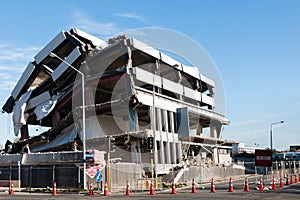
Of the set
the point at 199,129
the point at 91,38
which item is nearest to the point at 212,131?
the point at 199,129

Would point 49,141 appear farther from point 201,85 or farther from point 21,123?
point 201,85

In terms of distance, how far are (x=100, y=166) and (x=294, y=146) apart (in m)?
185

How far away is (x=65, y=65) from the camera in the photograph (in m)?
67.9

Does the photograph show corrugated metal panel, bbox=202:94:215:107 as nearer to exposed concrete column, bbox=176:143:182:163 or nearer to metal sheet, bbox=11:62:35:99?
exposed concrete column, bbox=176:143:182:163

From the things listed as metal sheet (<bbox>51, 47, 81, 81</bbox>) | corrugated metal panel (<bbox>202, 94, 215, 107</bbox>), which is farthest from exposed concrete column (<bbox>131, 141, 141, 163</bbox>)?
corrugated metal panel (<bbox>202, 94, 215, 107</bbox>)

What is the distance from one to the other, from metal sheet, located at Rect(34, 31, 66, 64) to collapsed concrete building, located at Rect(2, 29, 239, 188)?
0.56ft

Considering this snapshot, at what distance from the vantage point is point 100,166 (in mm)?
27781

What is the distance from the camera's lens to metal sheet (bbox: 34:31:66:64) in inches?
2667

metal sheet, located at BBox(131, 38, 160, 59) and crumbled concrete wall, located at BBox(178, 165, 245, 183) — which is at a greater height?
metal sheet, located at BBox(131, 38, 160, 59)

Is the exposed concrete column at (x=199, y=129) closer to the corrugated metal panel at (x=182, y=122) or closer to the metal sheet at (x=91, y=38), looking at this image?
the corrugated metal panel at (x=182, y=122)

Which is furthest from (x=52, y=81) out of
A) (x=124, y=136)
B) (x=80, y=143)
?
(x=124, y=136)

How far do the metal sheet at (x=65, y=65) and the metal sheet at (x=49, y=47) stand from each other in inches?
125

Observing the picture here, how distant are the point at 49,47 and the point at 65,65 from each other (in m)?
5.19

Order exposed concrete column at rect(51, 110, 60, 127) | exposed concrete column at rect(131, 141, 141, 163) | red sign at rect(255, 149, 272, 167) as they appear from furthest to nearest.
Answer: exposed concrete column at rect(51, 110, 60, 127)
exposed concrete column at rect(131, 141, 141, 163)
red sign at rect(255, 149, 272, 167)
